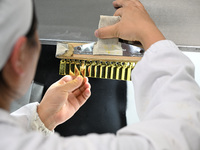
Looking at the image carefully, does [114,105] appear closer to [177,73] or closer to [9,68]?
[177,73]

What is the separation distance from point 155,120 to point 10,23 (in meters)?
0.29

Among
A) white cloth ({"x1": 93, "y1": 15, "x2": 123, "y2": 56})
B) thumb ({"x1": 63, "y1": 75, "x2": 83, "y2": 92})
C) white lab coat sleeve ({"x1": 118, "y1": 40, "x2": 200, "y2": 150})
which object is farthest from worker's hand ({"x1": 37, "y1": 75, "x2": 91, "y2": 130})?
white lab coat sleeve ({"x1": 118, "y1": 40, "x2": 200, "y2": 150})

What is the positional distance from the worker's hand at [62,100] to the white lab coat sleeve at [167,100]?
27 cm

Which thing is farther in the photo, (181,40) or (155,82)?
(181,40)

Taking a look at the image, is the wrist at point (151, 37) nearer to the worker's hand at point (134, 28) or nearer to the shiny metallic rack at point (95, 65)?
the worker's hand at point (134, 28)

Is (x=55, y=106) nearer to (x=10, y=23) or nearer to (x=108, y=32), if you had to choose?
(x=108, y=32)

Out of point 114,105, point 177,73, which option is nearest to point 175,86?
point 177,73

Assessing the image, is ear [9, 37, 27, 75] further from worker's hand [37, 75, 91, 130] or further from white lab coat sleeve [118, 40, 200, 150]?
worker's hand [37, 75, 91, 130]

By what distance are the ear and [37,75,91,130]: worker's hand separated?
1.30ft

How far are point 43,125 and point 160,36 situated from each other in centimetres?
46

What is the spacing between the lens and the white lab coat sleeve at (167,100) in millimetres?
386

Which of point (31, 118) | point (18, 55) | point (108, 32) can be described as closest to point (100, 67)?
point (108, 32)

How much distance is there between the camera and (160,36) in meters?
0.56

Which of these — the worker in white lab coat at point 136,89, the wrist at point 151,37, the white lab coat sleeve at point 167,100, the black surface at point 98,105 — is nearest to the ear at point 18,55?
the worker in white lab coat at point 136,89
